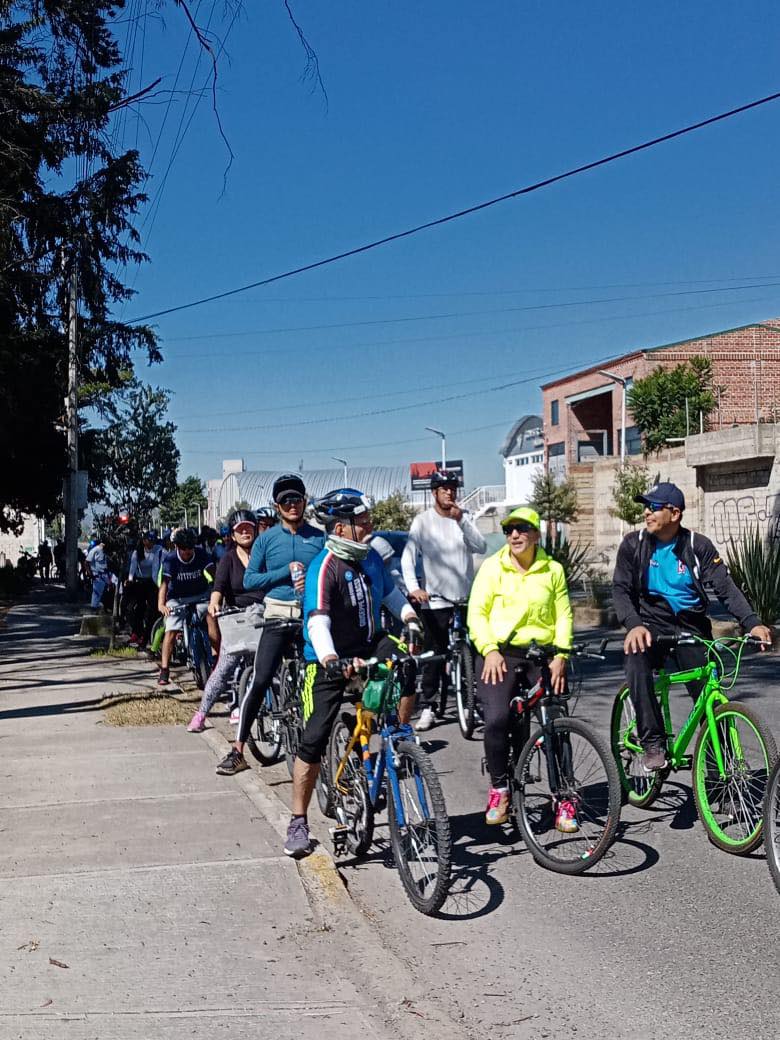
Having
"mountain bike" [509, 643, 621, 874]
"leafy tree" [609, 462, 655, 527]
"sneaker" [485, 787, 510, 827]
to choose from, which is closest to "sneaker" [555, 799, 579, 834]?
"mountain bike" [509, 643, 621, 874]

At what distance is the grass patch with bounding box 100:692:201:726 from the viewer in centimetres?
1048

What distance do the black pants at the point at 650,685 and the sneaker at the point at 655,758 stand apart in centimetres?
2

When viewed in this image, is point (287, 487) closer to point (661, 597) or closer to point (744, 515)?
point (661, 597)

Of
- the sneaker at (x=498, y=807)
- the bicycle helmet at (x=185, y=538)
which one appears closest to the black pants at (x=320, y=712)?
the sneaker at (x=498, y=807)

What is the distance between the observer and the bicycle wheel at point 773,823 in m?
5.05

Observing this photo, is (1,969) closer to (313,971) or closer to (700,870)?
(313,971)

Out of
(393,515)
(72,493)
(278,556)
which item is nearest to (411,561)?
(278,556)

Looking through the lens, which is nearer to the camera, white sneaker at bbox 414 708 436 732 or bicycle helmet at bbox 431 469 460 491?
bicycle helmet at bbox 431 469 460 491

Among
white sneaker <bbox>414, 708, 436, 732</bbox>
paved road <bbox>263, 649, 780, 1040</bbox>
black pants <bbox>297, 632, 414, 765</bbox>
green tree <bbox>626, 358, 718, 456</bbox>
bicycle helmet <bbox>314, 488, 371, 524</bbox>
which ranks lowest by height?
paved road <bbox>263, 649, 780, 1040</bbox>

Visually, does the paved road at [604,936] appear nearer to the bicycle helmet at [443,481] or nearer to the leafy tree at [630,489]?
the bicycle helmet at [443,481]

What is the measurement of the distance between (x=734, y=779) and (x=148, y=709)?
6535 mm

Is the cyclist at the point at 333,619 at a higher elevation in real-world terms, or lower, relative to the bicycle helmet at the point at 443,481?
lower

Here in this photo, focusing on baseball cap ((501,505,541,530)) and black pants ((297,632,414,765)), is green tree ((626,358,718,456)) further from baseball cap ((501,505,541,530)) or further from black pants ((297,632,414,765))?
black pants ((297,632,414,765))

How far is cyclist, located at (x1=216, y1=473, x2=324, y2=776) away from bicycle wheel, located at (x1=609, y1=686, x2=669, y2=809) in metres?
2.27
